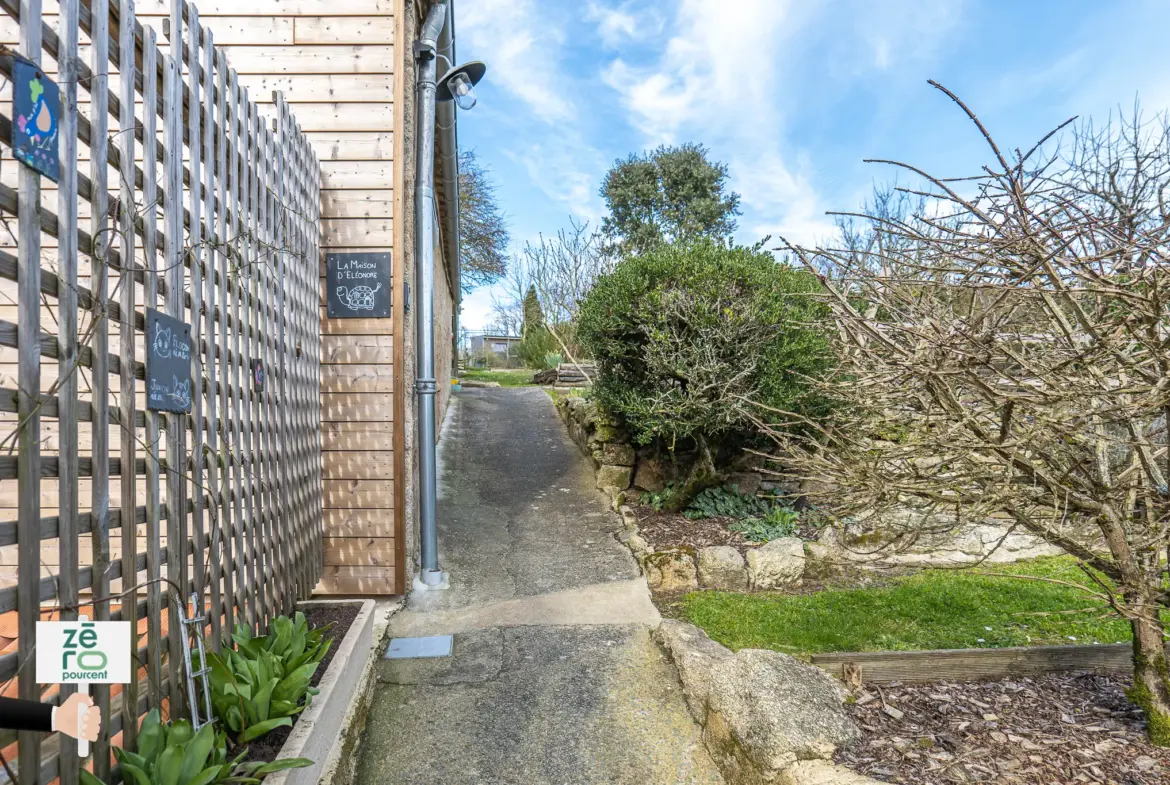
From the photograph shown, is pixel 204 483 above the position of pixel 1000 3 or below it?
below

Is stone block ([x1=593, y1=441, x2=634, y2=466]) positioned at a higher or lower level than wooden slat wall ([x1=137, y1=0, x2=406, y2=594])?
lower

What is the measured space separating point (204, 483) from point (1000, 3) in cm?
531

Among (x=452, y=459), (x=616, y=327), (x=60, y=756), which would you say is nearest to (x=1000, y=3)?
(x=616, y=327)

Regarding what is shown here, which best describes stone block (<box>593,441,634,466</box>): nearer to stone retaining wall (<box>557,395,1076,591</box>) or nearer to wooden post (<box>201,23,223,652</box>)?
stone retaining wall (<box>557,395,1076,591</box>)

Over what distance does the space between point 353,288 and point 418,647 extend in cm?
228

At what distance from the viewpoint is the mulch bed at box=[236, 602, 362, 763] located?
2012 millimetres

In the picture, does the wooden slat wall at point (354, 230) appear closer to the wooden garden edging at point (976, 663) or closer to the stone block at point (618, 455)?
the stone block at point (618, 455)

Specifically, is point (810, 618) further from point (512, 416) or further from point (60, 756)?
point (512, 416)

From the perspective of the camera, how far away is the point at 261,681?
7.00 ft

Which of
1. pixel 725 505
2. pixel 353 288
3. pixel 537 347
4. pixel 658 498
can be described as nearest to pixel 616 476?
pixel 658 498

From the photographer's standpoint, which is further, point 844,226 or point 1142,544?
point 844,226

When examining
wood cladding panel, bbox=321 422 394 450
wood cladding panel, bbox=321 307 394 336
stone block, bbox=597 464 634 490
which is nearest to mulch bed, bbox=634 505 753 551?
stone block, bbox=597 464 634 490

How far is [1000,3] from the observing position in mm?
4156

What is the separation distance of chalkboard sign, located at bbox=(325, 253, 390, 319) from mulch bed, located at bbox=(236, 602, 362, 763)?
72.6 inches
